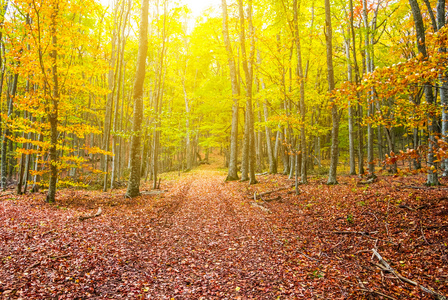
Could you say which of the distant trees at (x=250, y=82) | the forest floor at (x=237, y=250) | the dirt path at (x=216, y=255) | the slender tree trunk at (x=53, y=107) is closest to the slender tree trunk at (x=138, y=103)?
the distant trees at (x=250, y=82)

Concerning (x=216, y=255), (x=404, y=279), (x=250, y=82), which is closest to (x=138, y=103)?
→ (x=250, y=82)

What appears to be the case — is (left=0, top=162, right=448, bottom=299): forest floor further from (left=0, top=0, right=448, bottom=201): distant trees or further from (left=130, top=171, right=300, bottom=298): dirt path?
(left=0, top=0, right=448, bottom=201): distant trees

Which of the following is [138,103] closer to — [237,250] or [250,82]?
[250,82]

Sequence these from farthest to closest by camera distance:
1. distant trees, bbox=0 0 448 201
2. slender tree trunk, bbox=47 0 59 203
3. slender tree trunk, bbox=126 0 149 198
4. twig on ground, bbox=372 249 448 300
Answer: slender tree trunk, bbox=126 0 149 198 < slender tree trunk, bbox=47 0 59 203 < distant trees, bbox=0 0 448 201 < twig on ground, bbox=372 249 448 300

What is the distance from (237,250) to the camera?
591cm

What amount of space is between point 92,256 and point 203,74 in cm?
2902

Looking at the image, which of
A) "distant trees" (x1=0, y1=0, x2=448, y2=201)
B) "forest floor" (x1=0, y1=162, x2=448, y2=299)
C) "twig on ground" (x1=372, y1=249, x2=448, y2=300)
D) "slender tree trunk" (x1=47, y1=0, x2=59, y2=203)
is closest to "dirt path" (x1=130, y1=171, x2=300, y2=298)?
"forest floor" (x1=0, y1=162, x2=448, y2=299)

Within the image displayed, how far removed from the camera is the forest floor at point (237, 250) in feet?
13.3

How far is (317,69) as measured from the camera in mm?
19000

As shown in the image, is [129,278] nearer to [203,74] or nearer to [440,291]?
[440,291]

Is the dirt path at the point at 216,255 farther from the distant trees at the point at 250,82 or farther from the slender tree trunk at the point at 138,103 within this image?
the slender tree trunk at the point at 138,103

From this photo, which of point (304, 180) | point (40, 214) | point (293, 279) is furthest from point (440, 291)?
point (40, 214)

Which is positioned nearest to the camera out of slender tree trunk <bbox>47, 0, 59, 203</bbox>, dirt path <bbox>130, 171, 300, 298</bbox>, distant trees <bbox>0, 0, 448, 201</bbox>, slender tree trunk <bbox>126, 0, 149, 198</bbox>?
dirt path <bbox>130, 171, 300, 298</bbox>

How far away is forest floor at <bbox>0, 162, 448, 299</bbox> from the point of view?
4062 mm
